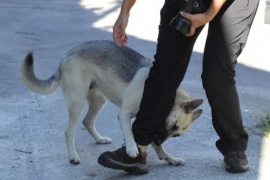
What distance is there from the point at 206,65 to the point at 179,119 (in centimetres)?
44

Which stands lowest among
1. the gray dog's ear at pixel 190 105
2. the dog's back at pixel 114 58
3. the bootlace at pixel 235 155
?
the bootlace at pixel 235 155

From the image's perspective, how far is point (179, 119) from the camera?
4238 millimetres

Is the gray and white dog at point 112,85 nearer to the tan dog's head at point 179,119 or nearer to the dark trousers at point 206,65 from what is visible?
the tan dog's head at point 179,119

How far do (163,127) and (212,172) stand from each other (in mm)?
564

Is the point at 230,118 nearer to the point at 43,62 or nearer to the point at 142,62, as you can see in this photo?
the point at 142,62

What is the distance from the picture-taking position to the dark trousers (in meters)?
3.99

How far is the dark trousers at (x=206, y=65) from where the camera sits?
3986 mm

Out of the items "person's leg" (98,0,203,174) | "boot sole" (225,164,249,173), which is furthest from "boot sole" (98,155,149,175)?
"boot sole" (225,164,249,173)

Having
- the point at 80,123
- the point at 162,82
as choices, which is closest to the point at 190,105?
the point at 162,82

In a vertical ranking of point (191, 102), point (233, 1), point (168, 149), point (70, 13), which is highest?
point (233, 1)

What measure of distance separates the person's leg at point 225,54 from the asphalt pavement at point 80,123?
0.54 meters

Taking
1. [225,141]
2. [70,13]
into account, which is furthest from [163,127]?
[70,13]

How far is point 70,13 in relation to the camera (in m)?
11.9

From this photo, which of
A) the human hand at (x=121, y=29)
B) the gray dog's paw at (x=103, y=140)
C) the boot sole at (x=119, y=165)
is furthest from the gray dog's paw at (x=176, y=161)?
the human hand at (x=121, y=29)
